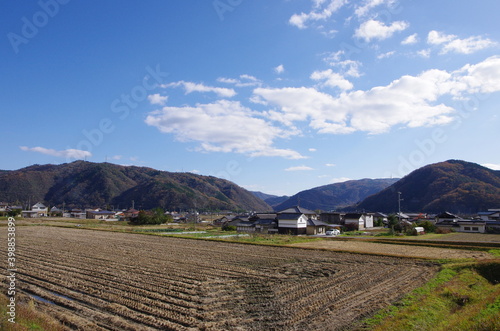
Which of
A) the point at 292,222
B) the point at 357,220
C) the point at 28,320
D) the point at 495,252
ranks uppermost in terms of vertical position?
the point at 28,320

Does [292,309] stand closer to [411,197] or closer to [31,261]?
[31,261]

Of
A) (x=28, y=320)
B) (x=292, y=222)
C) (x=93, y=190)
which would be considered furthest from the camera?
(x=93, y=190)

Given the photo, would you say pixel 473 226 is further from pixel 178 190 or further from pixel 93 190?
pixel 93 190

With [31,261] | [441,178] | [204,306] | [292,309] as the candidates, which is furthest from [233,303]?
[441,178]

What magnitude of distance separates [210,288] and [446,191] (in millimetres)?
102442

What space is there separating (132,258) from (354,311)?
43.4ft

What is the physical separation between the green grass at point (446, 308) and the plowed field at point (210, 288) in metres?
0.58

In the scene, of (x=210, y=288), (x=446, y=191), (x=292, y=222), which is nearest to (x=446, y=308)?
(x=210, y=288)

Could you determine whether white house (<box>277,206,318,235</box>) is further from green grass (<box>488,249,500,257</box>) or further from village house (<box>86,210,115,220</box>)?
village house (<box>86,210,115,220</box>)

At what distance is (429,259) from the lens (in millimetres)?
18469

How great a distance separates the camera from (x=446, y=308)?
984cm

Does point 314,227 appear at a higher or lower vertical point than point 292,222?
lower

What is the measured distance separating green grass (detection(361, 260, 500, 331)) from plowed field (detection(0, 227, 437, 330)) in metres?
0.58

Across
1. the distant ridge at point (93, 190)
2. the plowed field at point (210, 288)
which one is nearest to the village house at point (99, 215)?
the distant ridge at point (93, 190)
